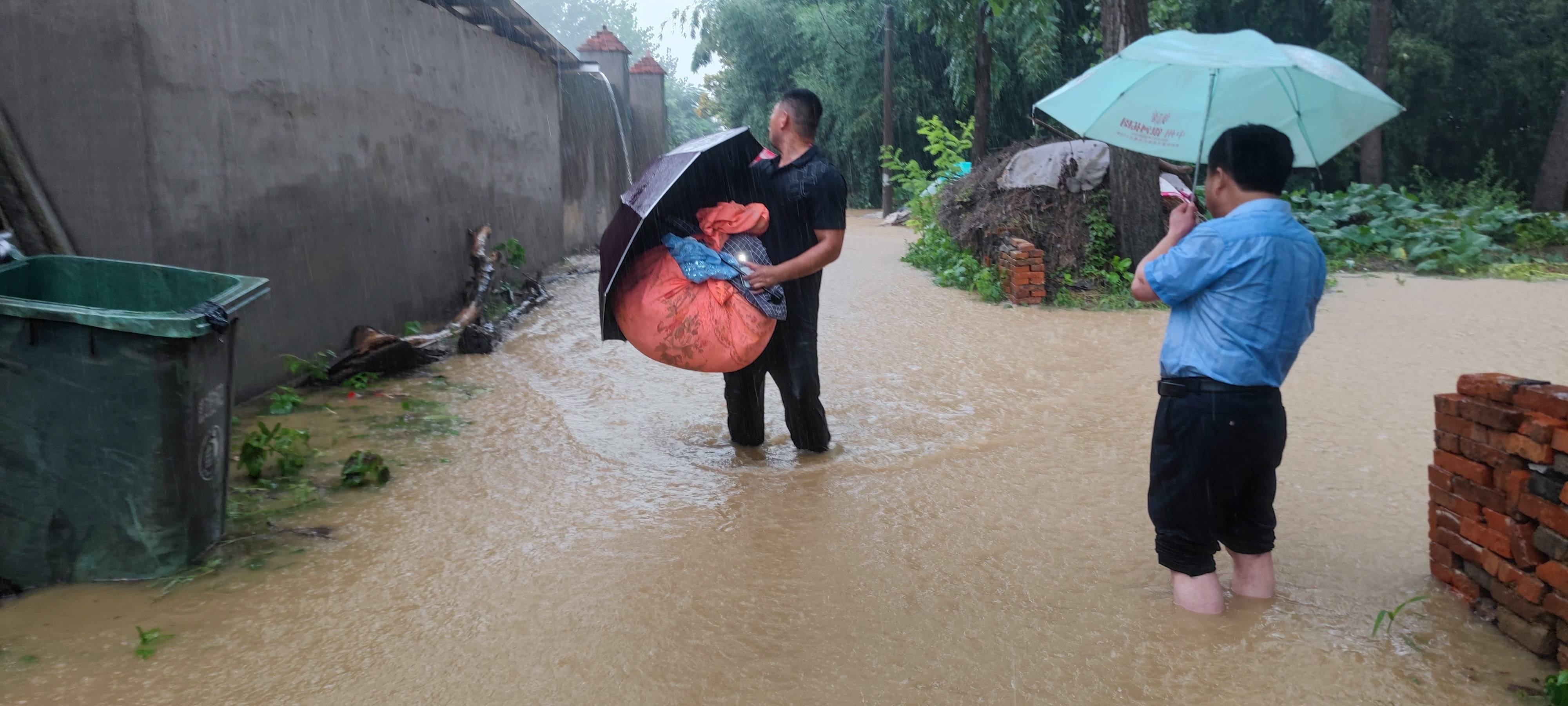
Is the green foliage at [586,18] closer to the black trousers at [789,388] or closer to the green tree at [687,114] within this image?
the green tree at [687,114]

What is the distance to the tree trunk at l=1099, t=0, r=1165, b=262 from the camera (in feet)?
31.1

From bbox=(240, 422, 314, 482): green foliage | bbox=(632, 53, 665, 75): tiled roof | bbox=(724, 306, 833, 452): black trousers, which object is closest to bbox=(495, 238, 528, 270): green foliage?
bbox=(240, 422, 314, 482): green foliage

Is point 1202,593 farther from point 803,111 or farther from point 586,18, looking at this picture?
point 586,18

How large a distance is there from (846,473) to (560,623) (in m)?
1.86

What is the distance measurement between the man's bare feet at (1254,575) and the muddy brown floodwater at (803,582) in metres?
0.06

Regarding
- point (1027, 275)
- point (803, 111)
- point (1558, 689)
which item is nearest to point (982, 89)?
point (1027, 275)

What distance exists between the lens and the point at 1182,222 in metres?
3.04

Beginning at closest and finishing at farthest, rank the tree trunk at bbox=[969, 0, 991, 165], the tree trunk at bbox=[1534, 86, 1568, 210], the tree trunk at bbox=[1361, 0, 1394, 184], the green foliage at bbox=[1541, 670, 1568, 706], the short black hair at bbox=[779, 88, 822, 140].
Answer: the green foliage at bbox=[1541, 670, 1568, 706] → the short black hair at bbox=[779, 88, 822, 140] → the tree trunk at bbox=[1534, 86, 1568, 210] → the tree trunk at bbox=[1361, 0, 1394, 184] → the tree trunk at bbox=[969, 0, 991, 165]

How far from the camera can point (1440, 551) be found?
3.25 meters

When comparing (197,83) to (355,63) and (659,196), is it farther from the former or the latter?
(659,196)

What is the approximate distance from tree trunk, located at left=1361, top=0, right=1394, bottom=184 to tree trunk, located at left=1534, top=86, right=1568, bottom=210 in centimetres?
237

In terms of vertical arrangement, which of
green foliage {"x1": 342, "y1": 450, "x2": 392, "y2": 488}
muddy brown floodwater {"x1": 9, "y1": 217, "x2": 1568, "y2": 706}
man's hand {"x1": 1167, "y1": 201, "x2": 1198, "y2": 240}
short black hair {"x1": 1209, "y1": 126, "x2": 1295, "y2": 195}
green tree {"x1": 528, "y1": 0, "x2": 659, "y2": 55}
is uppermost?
green tree {"x1": 528, "y1": 0, "x2": 659, "y2": 55}

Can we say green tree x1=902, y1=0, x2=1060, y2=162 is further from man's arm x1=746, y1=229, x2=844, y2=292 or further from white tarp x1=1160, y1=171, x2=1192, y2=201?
man's arm x1=746, y1=229, x2=844, y2=292

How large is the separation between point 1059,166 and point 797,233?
6550 mm
